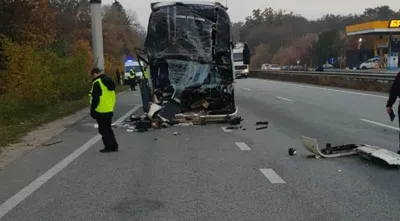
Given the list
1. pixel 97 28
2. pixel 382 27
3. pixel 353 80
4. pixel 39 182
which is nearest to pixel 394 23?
pixel 382 27

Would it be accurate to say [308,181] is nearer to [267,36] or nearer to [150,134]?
[150,134]

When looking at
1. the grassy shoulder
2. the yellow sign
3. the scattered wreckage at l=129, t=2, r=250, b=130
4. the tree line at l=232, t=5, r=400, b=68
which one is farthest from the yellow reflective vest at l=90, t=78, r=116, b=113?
the tree line at l=232, t=5, r=400, b=68

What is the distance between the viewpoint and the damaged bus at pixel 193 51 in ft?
45.2

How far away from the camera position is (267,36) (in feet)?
440

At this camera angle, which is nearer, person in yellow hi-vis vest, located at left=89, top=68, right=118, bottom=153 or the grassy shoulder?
person in yellow hi-vis vest, located at left=89, top=68, right=118, bottom=153

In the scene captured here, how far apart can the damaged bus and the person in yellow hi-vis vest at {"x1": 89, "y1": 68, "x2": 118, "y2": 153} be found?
13.5 ft

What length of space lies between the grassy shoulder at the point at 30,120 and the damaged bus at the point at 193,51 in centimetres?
353

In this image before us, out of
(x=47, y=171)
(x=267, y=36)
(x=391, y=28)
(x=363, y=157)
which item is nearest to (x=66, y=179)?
(x=47, y=171)

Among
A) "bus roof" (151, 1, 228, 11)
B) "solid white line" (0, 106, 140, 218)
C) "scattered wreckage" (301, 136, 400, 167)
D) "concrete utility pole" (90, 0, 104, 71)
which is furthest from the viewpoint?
"concrete utility pole" (90, 0, 104, 71)

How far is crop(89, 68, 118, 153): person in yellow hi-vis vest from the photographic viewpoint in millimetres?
9531

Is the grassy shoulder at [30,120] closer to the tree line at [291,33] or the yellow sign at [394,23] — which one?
the yellow sign at [394,23]

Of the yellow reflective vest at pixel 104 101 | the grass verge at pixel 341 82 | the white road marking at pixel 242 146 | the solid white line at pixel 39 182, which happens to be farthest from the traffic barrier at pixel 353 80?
the solid white line at pixel 39 182

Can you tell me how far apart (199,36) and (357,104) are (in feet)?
27.3

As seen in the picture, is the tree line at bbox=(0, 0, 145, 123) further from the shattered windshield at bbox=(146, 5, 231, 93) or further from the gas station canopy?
the gas station canopy
